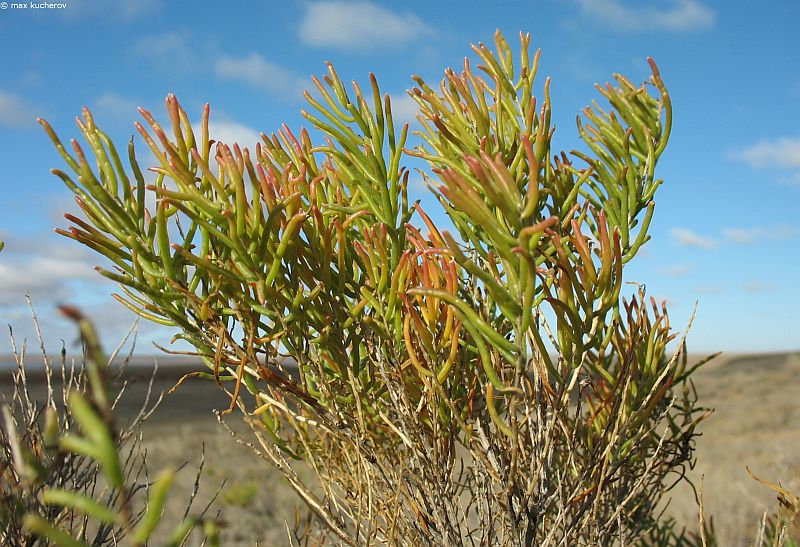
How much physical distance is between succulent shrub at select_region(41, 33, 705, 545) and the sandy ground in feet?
7.43

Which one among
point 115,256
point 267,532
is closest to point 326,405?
point 115,256

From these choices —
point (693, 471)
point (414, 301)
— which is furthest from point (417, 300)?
point (693, 471)

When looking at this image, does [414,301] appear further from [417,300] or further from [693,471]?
[693,471]

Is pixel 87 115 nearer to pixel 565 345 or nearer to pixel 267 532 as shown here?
pixel 565 345

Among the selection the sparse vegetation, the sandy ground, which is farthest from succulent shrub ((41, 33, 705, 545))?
the sandy ground

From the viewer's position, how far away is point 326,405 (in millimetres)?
2104

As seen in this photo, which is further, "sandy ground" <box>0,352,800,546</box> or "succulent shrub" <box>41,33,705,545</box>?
"sandy ground" <box>0,352,800,546</box>

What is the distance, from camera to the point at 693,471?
1105cm

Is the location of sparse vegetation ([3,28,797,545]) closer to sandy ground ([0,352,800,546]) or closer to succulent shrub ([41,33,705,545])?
succulent shrub ([41,33,705,545])

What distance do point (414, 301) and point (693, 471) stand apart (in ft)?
34.8

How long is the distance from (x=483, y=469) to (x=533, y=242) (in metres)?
0.87

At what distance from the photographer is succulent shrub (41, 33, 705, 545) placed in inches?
71.0

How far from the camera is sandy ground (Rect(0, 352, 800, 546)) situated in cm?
791

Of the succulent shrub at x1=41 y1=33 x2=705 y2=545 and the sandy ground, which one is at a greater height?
the succulent shrub at x1=41 y1=33 x2=705 y2=545
